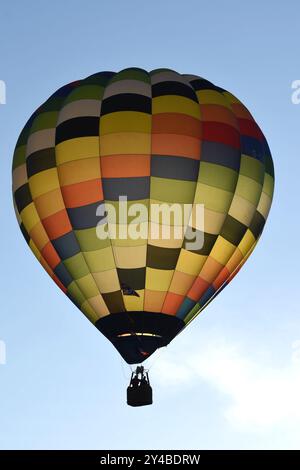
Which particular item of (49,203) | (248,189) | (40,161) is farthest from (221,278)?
(40,161)

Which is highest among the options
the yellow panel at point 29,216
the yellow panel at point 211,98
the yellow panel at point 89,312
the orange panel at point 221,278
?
the yellow panel at point 211,98

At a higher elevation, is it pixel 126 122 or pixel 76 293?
pixel 126 122

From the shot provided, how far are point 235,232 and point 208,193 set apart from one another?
976 millimetres

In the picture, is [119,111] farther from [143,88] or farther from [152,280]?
[152,280]

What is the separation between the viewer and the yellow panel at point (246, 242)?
707 inches

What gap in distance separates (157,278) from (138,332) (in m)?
0.99

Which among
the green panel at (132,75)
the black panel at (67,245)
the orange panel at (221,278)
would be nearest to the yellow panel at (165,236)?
the orange panel at (221,278)

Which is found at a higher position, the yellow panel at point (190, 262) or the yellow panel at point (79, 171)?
the yellow panel at point (79, 171)

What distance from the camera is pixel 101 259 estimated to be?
56.0 ft

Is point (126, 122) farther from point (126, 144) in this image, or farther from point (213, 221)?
point (213, 221)

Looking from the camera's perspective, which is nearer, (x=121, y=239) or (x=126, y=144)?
(x=121, y=239)

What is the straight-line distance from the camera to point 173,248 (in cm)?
1706

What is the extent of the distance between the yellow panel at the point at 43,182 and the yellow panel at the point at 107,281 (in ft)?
5.86

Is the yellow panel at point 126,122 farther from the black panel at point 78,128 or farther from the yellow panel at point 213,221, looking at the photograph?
the yellow panel at point 213,221
